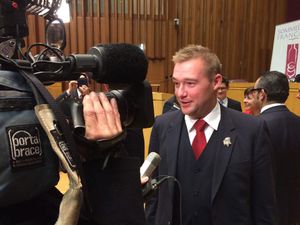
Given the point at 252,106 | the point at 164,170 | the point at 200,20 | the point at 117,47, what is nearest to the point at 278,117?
the point at 252,106

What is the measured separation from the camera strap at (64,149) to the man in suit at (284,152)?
1.86 m

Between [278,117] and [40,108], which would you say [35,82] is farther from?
[278,117]

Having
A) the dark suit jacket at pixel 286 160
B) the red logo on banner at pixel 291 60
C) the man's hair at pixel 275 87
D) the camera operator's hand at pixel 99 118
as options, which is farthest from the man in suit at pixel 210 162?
the red logo on banner at pixel 291 60

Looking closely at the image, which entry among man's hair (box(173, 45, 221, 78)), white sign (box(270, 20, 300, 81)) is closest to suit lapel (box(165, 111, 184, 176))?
man's hair (box(173, 45, 221, 78))

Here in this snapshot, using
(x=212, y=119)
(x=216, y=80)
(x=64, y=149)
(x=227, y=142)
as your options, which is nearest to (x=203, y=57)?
(x=216, y=80)

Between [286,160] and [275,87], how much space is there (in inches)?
20.4

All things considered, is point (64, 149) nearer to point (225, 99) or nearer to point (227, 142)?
point (227, 142)

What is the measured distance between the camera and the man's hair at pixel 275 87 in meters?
2.42

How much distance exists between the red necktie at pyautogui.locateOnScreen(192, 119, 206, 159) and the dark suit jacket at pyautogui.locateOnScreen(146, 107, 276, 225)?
5 centimetres

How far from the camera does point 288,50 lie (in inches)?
213

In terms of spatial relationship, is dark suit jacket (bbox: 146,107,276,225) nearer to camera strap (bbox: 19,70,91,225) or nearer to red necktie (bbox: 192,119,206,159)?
red necktie (bbox: 192,119,206,159)

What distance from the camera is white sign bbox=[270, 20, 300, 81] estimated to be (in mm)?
5176

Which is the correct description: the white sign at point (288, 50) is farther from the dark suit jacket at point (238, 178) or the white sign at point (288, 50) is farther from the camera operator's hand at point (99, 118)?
the camera operator's hand at point (99, 118)

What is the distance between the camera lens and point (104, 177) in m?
0.61
